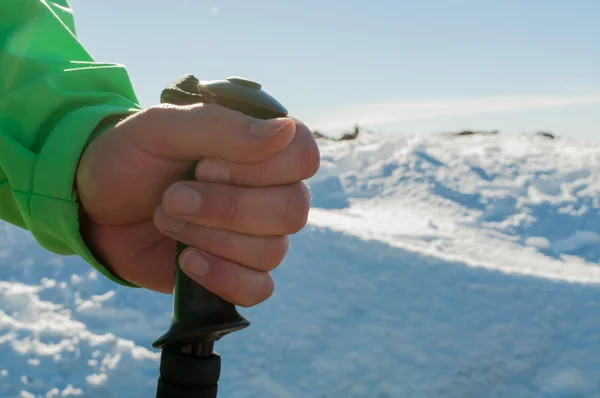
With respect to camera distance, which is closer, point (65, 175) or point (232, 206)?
point (232, 206)

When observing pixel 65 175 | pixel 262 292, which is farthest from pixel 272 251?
pixel 65 175

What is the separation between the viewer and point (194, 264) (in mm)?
936

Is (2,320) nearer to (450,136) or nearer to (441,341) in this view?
(441,341)

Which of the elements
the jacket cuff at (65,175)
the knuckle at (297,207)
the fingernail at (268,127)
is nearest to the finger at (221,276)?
the knuckle at (297,207)

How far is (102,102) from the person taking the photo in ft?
4.57

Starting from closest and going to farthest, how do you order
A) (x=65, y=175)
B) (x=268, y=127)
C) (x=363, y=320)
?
(x=268, y=127)
(x=65, y=175)
(x=363, y=320)

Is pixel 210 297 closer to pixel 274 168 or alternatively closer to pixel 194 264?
pixel 194 264

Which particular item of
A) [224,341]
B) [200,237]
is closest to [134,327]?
[224,341]

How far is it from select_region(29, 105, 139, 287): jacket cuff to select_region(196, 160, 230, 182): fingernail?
14.5 inches

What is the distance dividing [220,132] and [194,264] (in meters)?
0.21

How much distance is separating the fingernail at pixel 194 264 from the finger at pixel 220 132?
0.51 feet

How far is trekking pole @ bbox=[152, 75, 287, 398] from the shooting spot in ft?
2.95

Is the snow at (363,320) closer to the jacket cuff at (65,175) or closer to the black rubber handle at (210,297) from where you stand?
the jacket cuff at (65,175)

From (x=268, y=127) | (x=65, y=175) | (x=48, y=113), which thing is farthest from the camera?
(x=48, y=113)
